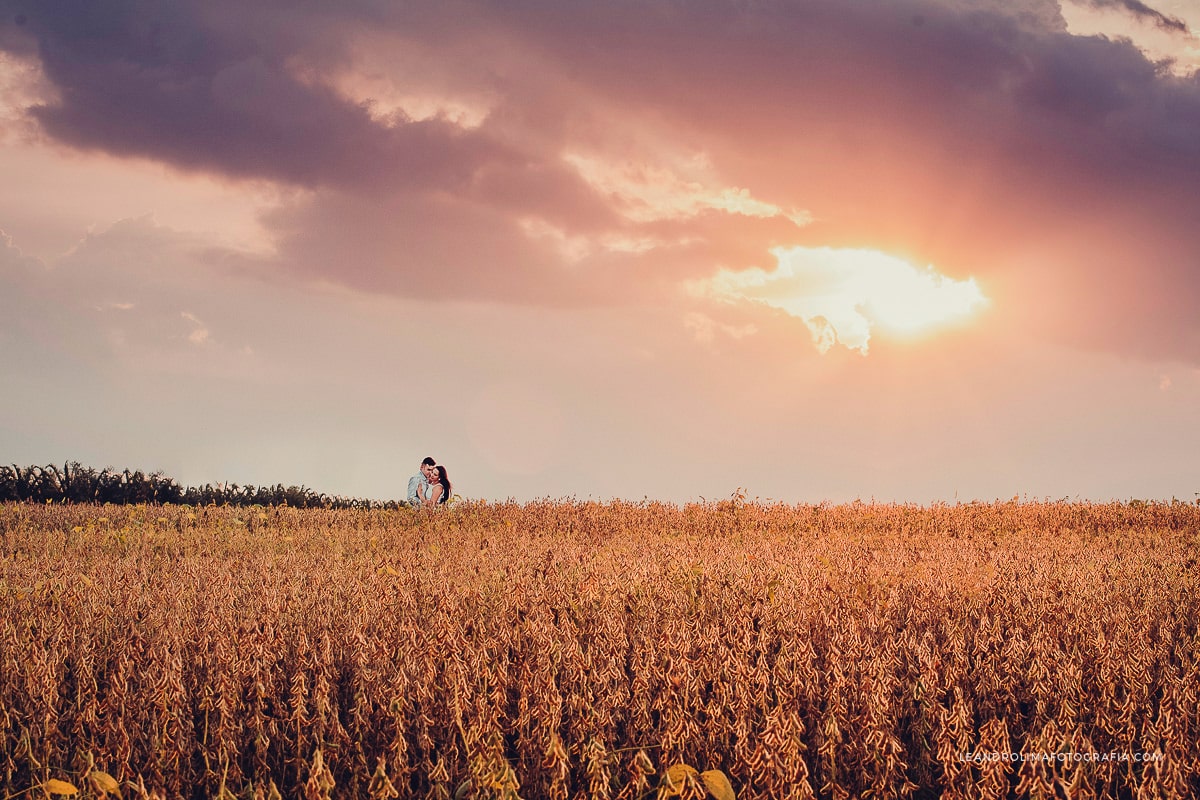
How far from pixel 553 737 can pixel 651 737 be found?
2.87 feet

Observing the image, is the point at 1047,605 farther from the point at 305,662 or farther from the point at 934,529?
the point at 934,529

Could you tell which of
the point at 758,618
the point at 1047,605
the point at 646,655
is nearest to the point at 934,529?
the point at 1047,605

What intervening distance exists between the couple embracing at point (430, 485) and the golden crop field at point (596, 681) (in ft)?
25.0

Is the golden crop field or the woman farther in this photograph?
the woman

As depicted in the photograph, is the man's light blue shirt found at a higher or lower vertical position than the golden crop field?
higher

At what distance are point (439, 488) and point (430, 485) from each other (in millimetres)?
207

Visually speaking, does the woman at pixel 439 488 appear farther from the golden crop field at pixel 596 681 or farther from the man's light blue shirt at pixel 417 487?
the golden crop field at pixel 596 681

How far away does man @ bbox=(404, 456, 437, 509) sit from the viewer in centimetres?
1549

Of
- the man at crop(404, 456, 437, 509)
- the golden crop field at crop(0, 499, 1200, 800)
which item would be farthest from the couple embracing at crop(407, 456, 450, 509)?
the golden crop field at crop(0, 499, 1200, 800)

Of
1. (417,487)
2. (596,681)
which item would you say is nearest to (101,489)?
(417,487)

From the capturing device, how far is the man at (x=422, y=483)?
50.8ft

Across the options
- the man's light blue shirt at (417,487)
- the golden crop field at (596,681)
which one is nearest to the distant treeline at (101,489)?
the man's light blue shirt at (417,487)

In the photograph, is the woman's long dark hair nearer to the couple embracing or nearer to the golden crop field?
the couple embracing

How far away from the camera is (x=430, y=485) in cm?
1557
